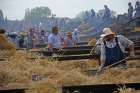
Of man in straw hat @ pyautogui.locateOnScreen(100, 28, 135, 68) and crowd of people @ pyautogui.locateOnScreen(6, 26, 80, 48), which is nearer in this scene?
man in straw hat @ pyautogui.locateOnScreen(100, 28, 135, 68)

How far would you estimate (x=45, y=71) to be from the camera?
33.2ft

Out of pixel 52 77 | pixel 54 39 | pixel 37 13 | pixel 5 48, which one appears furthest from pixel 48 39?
pixel 37 13

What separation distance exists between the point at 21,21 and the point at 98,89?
174 ft

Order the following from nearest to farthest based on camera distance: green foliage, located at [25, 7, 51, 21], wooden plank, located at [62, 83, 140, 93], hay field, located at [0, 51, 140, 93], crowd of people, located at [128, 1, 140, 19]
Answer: wooden plank, located at [62, 83, 140, 93]
hay field, located at [0, 51, 140, 93]
crowd of people, located at [128, 1, 140, 19]
green foliage, located at [25, 7, 51, 21]

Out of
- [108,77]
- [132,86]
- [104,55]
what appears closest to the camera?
[132,86]

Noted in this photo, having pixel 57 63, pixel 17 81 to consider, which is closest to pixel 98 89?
pixel 17 81

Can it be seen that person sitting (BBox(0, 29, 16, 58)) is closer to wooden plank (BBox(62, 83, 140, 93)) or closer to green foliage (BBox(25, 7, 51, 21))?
wooden plank (BBox(62, 83, 140, 93))

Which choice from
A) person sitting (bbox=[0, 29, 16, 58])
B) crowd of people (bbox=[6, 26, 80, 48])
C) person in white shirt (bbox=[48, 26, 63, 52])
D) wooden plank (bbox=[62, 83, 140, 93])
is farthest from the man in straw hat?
person in white shirt (bbox=[48, 26, 63, 52])

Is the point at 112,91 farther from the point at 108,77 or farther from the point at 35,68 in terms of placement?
the point at 35,68

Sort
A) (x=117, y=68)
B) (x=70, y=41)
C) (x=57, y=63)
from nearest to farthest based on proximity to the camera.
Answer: (x=117, y=68) → (x=57, y=63) → (x=70, y=41)

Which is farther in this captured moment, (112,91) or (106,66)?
(106,66)

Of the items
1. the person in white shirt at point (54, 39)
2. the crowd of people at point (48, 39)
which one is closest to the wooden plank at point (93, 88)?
the crowd of people at point (48, 39)

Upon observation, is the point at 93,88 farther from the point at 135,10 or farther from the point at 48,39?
the point at 135,10

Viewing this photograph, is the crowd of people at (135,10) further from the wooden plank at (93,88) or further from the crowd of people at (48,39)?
the wooden plank at (93,88)
